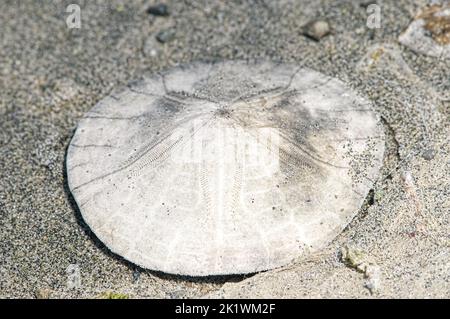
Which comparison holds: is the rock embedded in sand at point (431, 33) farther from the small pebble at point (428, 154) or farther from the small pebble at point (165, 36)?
the small pebble at point (165, 36)

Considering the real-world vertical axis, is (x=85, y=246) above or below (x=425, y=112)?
below

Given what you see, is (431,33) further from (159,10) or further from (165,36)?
(159,10)

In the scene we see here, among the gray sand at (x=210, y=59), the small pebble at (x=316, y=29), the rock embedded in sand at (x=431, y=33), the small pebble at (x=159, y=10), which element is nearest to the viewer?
the gray sand at (x=210, y=59)

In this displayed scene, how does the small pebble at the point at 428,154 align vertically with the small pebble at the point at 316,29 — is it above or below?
below

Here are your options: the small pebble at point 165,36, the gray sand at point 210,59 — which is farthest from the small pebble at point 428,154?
the small pebble at point 165,36

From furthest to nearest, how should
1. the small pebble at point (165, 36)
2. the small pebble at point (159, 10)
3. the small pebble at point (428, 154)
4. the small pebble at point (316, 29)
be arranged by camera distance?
the small pebble at point (159, 10), the small pebble at point (165, 36), the small pebble at point (316, 29), the small pebble at point (428, 154)
